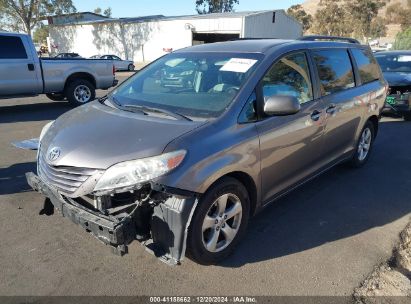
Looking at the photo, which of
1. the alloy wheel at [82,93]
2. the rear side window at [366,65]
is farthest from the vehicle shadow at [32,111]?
the rear side window at [366,65]

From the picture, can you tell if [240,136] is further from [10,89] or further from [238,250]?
[10,89]

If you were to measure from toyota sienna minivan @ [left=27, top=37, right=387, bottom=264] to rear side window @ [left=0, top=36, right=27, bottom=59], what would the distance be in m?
6.95

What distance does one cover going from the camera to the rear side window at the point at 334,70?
4.39 metres

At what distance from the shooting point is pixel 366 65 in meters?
5.60

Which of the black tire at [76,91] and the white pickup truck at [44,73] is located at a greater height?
the white pickup truck at [44,73]

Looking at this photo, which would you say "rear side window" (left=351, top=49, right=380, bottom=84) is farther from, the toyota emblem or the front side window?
the toyota emblem

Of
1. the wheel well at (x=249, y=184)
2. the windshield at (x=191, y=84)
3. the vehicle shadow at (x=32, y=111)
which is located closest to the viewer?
the wheel well at (x=249, y=184)

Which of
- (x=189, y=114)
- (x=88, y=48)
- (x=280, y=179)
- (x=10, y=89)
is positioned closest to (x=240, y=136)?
(x=189, y=114)

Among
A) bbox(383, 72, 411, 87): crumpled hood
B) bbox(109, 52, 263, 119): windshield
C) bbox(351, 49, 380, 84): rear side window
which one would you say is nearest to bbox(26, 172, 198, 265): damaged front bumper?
bbox(109, 52, 263, 119): windshield

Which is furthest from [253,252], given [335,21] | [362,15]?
[335,21]

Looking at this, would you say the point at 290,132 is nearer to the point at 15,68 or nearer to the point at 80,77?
the point at 15,68

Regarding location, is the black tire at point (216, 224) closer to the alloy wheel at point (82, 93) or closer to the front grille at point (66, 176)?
the front grille at point (66, 176)

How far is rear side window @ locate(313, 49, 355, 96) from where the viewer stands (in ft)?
14.4

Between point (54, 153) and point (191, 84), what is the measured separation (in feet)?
4.78
